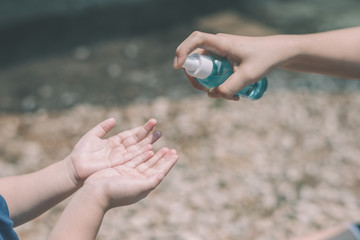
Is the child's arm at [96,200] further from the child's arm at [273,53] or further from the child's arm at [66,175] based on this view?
the child's arm at [273,53]

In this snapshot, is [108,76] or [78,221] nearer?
[78,221]

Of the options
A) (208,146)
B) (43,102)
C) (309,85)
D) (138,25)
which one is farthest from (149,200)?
(138,25)

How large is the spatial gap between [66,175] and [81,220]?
300mm

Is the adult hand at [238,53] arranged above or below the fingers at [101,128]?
above

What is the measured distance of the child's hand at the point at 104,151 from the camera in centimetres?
159

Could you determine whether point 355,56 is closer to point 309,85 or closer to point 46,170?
point 46,170

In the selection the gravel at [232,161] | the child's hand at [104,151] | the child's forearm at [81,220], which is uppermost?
the child's hand at [104,151]

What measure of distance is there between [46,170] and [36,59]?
14.3 feet

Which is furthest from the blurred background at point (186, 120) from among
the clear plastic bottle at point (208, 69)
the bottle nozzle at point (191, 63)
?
the bottle nozzle at point (191, 63)

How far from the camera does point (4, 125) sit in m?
4.20

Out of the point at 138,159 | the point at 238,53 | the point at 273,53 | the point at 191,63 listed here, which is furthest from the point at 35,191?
the point at 273,53

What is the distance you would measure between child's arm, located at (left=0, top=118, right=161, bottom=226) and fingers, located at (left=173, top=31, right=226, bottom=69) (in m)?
0.34

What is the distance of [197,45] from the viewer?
1483 mm

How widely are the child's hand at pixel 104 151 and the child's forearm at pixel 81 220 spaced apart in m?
0.19
